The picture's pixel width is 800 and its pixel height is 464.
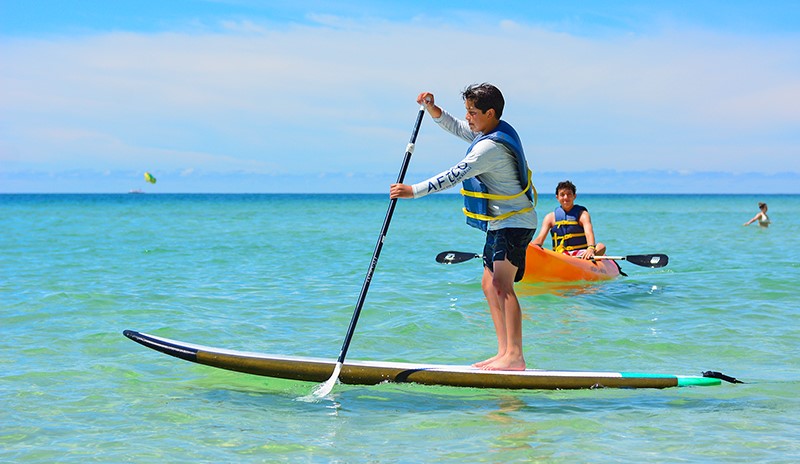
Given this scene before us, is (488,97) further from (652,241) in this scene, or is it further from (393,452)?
(652,241)

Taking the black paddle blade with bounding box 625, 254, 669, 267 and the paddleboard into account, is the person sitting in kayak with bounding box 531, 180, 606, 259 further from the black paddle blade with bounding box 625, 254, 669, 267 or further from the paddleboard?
the paddleboard

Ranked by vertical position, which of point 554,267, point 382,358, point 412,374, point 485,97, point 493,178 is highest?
point 485,97

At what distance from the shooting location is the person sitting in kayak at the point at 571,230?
11.8 metres

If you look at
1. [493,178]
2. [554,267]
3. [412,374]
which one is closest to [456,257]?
[554,267]

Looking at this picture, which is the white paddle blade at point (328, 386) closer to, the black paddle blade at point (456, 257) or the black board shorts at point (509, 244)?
the black board shorts at point (509, 244)

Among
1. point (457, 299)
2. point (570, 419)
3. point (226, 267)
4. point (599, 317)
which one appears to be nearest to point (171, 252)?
point (226, 267)

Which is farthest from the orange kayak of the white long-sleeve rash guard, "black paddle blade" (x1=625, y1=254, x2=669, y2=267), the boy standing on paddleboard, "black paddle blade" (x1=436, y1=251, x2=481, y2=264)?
the white long-sleeve rash guard

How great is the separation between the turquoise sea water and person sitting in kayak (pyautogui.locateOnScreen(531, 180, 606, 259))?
0.62m

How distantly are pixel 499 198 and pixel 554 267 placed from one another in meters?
6.16

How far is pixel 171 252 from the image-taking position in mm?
19016

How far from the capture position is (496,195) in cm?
573

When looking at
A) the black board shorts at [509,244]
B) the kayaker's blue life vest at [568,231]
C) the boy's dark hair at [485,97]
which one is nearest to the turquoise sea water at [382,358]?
the kayaker's blue life vest at [568,231]

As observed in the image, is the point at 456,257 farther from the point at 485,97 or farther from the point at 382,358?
the point at 485,97

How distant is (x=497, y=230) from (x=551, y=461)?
6.02ft
